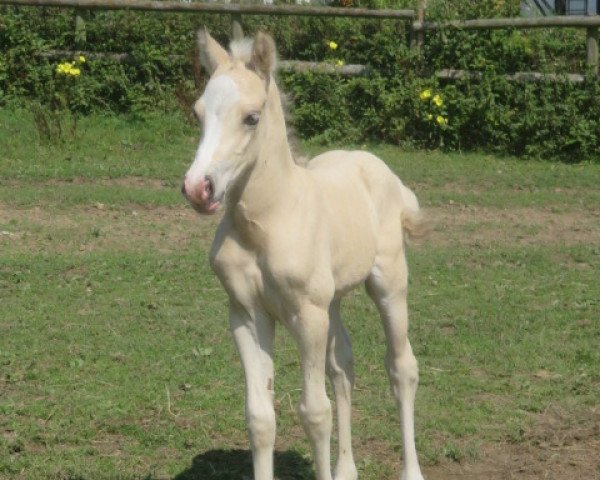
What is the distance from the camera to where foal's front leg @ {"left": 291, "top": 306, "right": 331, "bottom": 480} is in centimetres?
430

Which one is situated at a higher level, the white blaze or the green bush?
the white blaze

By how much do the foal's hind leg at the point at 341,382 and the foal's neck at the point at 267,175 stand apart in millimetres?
879

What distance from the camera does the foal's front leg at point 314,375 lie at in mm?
4297

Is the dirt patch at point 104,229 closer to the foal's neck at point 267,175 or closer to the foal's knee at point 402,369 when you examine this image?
the foal's knee at point 402,369

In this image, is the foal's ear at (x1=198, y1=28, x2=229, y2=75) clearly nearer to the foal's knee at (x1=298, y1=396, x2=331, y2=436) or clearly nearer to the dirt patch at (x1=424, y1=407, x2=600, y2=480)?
the foal's knee at (x1=298, y1=396, x2=331, y2=436)

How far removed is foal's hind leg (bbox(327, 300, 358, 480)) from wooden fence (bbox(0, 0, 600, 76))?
889 centimetres

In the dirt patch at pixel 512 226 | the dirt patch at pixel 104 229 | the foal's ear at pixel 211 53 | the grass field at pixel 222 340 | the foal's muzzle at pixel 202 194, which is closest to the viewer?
the foal's muzzle at pixel 202 194

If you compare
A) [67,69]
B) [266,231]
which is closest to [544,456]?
[266,231]

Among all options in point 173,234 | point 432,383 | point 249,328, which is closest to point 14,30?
point 173,234

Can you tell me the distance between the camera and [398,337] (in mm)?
5066

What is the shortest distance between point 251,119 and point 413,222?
4.61ft

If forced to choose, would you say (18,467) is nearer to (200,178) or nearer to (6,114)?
(200,178)

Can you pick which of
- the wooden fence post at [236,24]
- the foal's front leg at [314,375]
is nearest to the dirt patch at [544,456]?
the foal's front leg at [314,375]

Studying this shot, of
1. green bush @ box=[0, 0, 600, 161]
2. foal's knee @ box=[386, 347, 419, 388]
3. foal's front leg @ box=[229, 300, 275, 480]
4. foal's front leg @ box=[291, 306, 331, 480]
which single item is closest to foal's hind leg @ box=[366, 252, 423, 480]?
foal's knee @ box=[386, 347, 419, 388]
